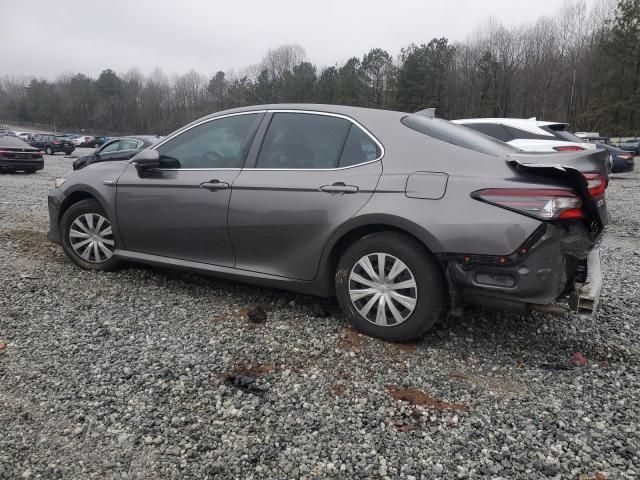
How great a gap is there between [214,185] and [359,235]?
4.13 ft

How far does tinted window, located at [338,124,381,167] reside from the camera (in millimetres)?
3293

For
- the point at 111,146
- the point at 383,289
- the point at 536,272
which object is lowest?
the point at 383,289

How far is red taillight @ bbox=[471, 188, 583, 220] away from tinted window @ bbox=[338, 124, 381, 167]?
907 mm

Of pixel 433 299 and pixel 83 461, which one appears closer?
pixel 83 461

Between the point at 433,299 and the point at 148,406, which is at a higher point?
the point at 433,299

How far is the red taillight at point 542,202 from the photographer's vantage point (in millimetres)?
2705

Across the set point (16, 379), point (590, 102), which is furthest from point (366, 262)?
point (590, 102)

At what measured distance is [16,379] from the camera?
2768 millimetres

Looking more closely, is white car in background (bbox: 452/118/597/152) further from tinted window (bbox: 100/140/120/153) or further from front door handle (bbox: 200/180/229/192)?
tinted window (bbox: 100/140/120/153)

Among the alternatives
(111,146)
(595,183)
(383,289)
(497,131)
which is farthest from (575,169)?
(111,146)

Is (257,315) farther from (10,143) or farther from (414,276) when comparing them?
(10,143)

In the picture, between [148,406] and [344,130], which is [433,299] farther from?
[148,406]

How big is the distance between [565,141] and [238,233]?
6161mm

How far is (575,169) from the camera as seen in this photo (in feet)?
8.86
